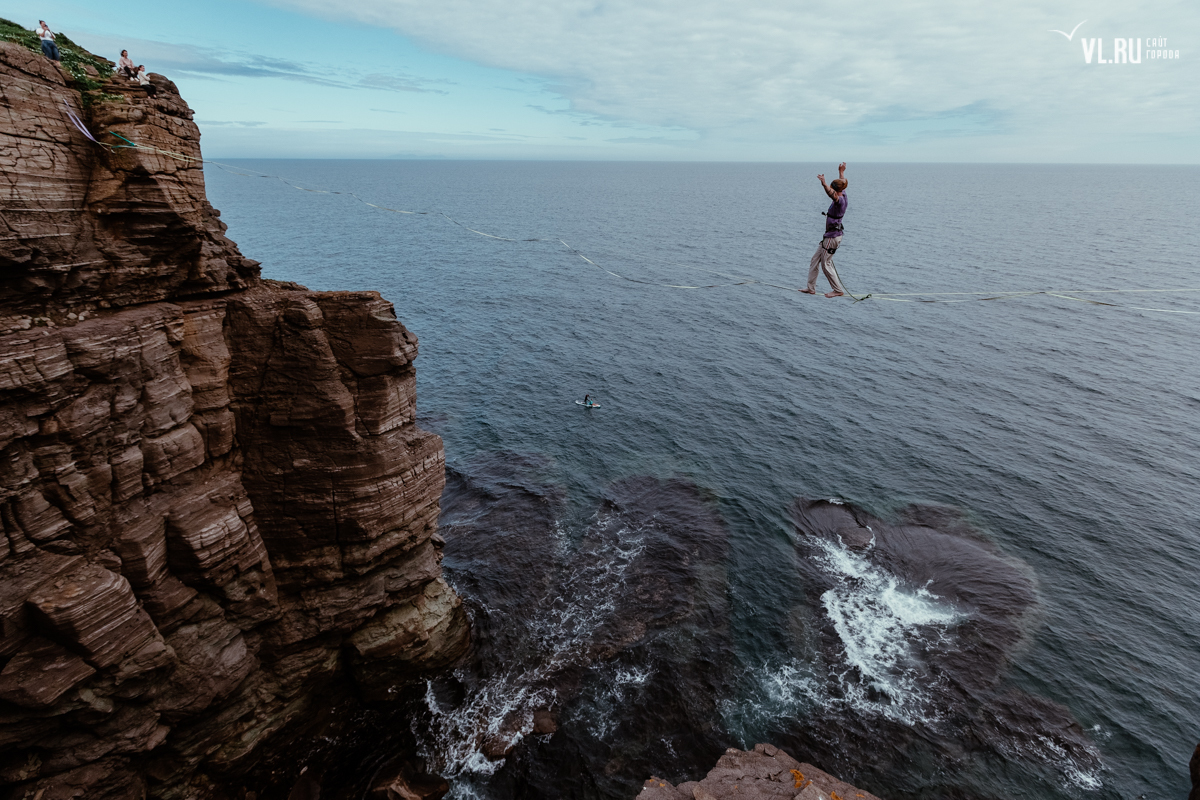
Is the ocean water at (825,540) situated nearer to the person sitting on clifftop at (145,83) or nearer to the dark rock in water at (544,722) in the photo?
the dark rock in water at (544,722)

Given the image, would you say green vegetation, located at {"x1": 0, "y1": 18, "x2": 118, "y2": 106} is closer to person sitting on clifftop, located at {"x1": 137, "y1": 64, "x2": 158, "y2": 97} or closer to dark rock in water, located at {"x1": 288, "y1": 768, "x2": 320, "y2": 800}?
person sitting on clifftop, located at {"x1": 137, "y1": 64, "x2": 158, "y2": 97}

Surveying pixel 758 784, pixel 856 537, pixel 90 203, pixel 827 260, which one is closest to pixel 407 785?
pixel 758 784

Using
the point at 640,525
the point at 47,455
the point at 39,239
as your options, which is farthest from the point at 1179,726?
the point at 39,239

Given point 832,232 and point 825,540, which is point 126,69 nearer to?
point 832,232

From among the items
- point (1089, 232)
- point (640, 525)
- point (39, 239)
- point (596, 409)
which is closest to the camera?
point (39, 239)

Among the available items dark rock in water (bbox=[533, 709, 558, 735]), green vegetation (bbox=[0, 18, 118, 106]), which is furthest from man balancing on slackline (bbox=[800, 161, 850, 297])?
green vegetation (bbox=[0, 18, 118, 106])

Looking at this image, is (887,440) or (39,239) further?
(887,440)

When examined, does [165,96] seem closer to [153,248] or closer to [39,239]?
[153,248]
